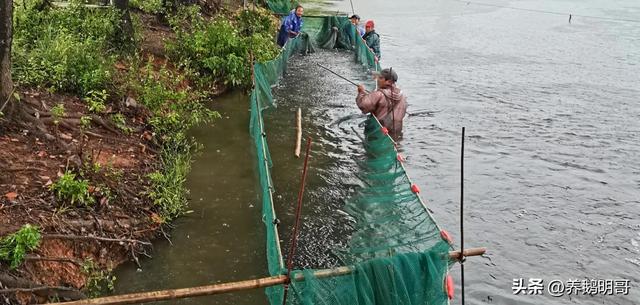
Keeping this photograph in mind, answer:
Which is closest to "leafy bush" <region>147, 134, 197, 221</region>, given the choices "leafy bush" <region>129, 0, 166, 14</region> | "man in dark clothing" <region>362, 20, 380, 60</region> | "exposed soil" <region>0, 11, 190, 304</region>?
"exposed soil" <region>0, 11, 190, 304</region>

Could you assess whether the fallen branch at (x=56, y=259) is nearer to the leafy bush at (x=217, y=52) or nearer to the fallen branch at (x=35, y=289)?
the fallen branch at (x=35, y=289)

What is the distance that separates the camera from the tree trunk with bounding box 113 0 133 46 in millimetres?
9992

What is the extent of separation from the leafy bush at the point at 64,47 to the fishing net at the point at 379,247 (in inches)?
101

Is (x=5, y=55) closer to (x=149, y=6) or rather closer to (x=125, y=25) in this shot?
(x=125, y=25)

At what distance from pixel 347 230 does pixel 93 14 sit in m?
7.20

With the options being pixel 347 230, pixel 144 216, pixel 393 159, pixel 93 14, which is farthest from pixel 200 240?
pixel 93 14

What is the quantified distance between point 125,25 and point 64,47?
6.39 ft

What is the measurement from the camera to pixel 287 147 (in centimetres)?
927

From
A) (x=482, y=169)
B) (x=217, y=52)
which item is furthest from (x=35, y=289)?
(x=217, y=52)

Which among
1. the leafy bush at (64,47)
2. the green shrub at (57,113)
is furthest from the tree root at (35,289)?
the leafy bush at (64,47)

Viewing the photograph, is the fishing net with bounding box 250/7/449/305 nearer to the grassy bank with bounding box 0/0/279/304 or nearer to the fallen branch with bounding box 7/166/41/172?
the grassy bank with bounding box 0/0/279/304

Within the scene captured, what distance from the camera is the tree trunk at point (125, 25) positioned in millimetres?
9992

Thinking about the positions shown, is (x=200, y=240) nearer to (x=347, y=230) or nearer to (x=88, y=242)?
(x=88, y=242)

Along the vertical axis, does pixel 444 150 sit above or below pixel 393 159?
below
